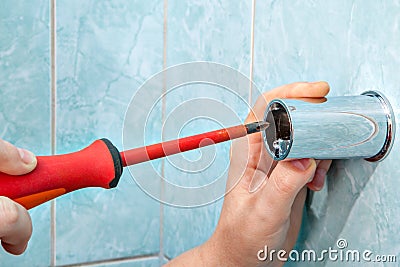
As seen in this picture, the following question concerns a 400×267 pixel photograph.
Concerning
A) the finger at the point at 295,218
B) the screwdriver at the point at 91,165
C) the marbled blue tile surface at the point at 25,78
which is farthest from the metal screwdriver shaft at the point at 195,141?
the marbled blue tile surface at the point at 25,78

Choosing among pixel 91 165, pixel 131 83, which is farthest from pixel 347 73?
pixel 131 83

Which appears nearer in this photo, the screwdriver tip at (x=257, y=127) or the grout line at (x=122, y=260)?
the screwdriver tip at (x=257, y=127)

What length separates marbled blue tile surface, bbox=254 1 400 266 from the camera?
0.47m

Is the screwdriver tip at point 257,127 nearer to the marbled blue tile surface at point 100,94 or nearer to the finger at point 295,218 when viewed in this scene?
the finger at point 295,218

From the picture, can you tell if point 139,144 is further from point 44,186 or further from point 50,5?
point 50,5

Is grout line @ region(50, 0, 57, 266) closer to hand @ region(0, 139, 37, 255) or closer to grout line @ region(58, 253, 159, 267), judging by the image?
grout line @ region(58, 253, 159, 267)

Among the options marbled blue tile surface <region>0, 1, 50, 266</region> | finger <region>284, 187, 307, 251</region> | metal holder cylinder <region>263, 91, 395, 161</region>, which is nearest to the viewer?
metal holder cylinder <region>263, 91, 395, 161</region>

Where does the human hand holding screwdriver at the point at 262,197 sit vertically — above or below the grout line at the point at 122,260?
above

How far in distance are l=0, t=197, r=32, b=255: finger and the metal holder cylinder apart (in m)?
0.21

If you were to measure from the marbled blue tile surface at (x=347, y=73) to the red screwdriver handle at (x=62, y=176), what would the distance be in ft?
0.66

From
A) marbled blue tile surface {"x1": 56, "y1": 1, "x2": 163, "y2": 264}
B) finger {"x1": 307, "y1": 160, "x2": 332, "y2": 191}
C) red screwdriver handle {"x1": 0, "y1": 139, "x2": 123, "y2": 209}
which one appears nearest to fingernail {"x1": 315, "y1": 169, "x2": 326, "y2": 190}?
finger {"x1": 307, "y1": 160, "x2": 332, "y2": 191}

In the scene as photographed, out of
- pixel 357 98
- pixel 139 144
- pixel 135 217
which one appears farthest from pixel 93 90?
pixel 357 98

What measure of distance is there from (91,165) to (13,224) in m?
0.08

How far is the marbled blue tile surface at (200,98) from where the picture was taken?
2.02 feet
